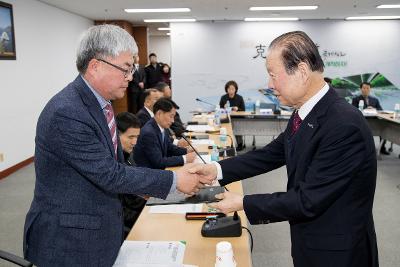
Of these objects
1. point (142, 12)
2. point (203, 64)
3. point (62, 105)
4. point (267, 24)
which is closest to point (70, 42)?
point (142, 12)

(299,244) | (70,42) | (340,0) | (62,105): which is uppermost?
(340,0)

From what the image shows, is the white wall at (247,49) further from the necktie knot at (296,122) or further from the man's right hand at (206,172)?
the necktie knot at (296,122)

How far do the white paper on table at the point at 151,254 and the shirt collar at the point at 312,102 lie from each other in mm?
770

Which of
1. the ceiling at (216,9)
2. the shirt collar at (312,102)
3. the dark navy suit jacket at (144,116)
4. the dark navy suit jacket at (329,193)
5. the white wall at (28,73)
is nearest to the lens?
the dark navy suit jacket at (329,193)

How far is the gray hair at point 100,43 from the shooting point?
136cm

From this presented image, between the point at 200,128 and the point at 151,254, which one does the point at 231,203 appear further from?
the point at 200,128

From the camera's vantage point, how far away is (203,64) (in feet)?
31.7

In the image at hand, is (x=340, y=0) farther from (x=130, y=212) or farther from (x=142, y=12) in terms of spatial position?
(x=130, y=212)

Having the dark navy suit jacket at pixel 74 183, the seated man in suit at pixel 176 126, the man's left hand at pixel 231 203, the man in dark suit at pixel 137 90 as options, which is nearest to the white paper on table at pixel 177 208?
the man's left hand at pixel 231 203

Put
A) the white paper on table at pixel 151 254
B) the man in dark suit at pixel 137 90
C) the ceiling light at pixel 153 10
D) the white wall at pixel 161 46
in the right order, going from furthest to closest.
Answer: the white wall at pixel 161 46
the man in dark suit at pixel 137 90
the ceiling light at pixel 153 10
the white paper on table at pixel 151 254

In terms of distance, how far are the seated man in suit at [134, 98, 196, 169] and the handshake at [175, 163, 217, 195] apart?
1.30 metres

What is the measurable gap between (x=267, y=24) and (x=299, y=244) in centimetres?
879

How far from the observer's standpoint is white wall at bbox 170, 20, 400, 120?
9.43 m

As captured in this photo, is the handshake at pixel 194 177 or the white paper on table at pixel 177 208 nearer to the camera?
the handshake at pixel 194 177
